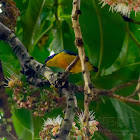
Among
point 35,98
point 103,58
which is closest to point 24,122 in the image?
point 35,98

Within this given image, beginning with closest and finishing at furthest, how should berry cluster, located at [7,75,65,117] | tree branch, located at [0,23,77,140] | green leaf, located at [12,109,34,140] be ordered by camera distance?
tree branch, located at [0,23,77,140] → berry cluster, located at [7,75,65,117] → green leaf, located at [12,109,34,140]

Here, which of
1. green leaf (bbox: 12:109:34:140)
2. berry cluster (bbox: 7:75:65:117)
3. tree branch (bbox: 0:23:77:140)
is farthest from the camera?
green leaf (bbox: 12:109:34:140)

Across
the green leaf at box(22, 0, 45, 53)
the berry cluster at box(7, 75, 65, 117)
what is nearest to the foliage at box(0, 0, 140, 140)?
the green leaf at box(22, 0, 45, 53)

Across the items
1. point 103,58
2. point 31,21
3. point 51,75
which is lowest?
point 51,75

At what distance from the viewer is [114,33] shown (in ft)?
2.98

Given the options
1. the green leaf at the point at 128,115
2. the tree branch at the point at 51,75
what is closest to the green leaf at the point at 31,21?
the tree branch at the point at 51,75

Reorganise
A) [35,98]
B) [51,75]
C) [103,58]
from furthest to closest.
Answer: [103,58], [35,98], [51,75]

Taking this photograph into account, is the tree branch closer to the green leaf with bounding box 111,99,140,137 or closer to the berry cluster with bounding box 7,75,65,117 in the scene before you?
the berry cluster with bounding box 7,75,65,117

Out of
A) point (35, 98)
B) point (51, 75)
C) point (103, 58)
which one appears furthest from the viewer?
point (103, 58)

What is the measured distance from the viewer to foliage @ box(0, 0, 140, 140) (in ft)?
2.85

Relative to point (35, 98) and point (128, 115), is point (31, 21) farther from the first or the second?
point (128, 115)

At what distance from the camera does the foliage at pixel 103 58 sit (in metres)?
0.87

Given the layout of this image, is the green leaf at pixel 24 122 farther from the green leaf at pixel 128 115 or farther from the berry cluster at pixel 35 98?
the green leaf at pixel 128 115

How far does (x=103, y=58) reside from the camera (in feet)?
3.06
